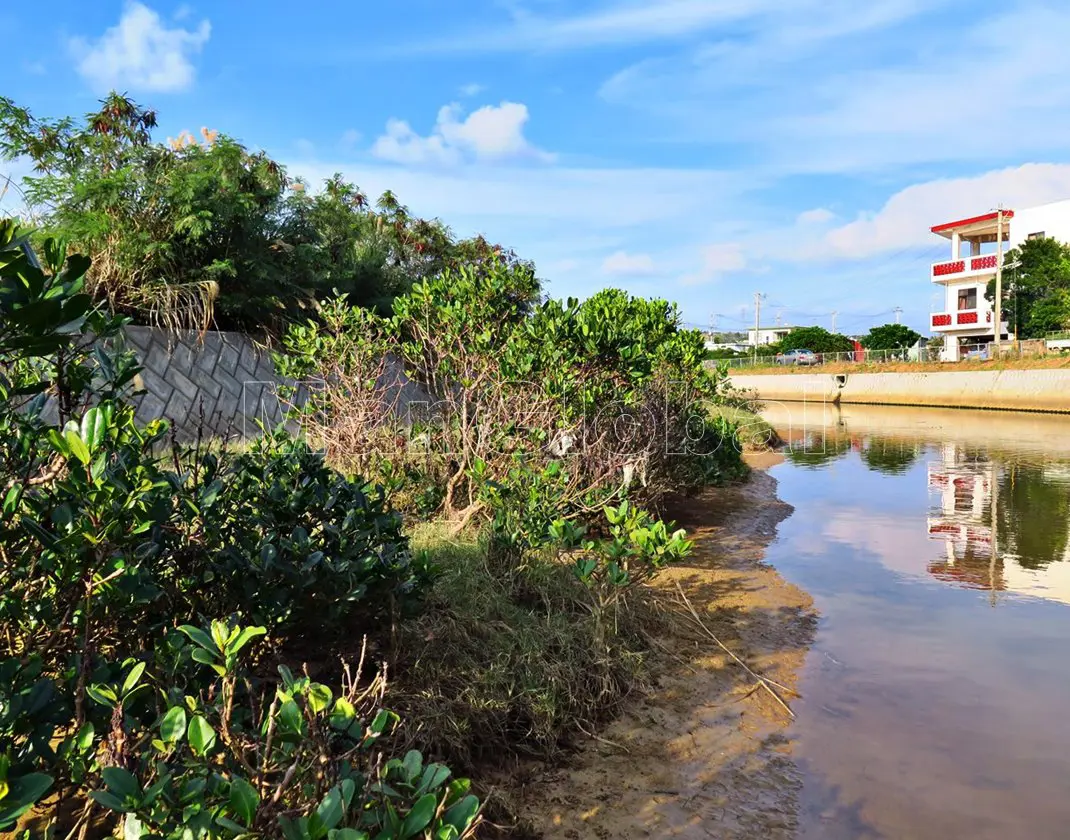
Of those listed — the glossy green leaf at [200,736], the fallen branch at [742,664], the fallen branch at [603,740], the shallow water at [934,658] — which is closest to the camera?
the glossy green leaf at [200,736]

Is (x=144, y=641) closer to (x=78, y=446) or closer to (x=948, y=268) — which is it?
(x=78, y=446)

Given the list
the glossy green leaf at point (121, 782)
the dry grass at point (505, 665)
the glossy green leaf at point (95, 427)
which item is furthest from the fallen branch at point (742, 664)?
the glossy green leaf at point (95, 427)

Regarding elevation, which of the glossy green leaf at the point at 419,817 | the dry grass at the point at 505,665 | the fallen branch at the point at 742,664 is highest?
the glossy green leaf at the point at 419,817

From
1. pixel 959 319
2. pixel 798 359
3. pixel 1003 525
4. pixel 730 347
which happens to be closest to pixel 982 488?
pixel 1003 525

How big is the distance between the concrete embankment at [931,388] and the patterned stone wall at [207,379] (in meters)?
14.8

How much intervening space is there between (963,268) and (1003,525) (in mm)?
42120

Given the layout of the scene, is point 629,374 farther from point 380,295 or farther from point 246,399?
point 380,295

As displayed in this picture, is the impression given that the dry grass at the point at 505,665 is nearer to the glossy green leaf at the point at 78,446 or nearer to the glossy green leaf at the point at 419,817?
the glossy green leaf at the point at 419,817

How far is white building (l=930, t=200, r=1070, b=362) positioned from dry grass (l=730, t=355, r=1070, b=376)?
609cm

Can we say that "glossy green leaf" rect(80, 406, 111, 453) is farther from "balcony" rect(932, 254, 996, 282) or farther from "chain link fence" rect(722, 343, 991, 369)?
"balcony" rect(932, 254, 996, 282)

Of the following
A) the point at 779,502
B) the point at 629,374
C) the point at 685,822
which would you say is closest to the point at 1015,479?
the point at 779,502

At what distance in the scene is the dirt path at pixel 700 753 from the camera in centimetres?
332

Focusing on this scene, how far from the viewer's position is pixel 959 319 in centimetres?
4553

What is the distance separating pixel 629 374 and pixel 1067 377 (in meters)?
26.1
